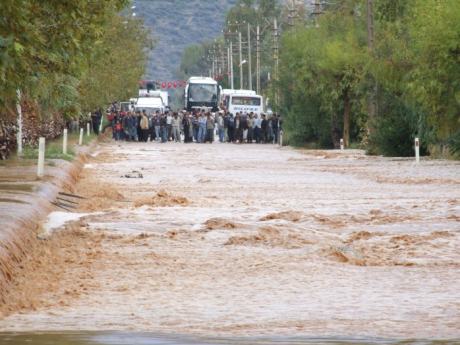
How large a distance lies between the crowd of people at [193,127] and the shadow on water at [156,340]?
70530mm

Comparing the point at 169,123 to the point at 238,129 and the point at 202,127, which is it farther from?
the point at 238,129

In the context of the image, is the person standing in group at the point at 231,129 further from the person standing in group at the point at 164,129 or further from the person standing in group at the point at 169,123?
the person standing in group at the point at 164,129

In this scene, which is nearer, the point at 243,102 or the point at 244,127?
the point at 244,127

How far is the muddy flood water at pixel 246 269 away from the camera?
1184 cm

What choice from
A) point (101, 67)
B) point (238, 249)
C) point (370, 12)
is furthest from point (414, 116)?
point (238, 249)

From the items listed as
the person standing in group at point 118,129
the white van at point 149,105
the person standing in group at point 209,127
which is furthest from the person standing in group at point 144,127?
the white van at point 149,105

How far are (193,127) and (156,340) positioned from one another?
240 feet

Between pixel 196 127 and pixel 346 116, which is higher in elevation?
pixel 346 116

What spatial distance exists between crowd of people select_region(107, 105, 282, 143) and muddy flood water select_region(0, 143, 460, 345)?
5172cm

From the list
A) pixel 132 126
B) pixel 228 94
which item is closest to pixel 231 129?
pixel 132 126

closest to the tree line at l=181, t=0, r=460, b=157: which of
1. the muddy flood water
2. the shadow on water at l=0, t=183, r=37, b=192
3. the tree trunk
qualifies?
the tree trunk

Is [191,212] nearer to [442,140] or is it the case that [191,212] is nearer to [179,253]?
[179,253]

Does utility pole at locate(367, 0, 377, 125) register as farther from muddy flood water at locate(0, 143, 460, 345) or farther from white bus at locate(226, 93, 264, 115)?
white bus at locate(226, 93, 264, 115)

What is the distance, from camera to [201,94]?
12131 cm
